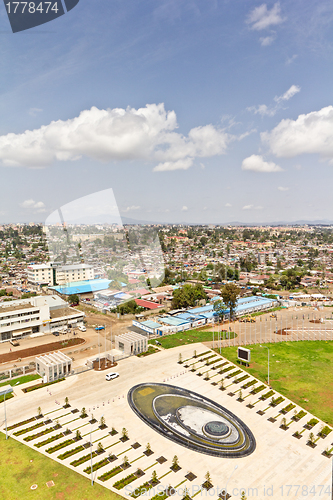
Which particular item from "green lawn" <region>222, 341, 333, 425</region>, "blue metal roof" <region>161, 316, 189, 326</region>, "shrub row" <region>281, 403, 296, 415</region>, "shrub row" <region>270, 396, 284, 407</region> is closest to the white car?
"green lawn" <region>222, 341, 333, 425</region>

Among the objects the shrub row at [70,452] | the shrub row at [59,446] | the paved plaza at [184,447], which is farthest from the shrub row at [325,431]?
the shrub row at [59,446]

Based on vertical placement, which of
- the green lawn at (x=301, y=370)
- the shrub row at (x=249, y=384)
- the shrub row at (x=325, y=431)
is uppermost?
the shrub row at (x=325, y=431)

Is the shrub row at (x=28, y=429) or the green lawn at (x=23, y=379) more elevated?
the shrub row at (x=28, y=429)

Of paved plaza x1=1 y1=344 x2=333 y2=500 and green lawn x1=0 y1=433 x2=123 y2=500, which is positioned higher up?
green lawn x1=0 y1=433 x2=123 y2=500

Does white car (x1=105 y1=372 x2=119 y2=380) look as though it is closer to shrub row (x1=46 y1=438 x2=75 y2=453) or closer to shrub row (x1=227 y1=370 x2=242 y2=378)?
shrub row (x1=46 y1=438 x2=75 y2=453)

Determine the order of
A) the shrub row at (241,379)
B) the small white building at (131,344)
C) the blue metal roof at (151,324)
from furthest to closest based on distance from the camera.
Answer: the blue metal roof at (151,324), the small white building at (131,344), the shrub row at (241,379)

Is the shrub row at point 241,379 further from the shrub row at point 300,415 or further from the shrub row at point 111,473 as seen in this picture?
the shrub row at point 111,473

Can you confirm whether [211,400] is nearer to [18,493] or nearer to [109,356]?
[109,356]

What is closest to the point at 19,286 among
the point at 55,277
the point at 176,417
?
the point at 55,277
